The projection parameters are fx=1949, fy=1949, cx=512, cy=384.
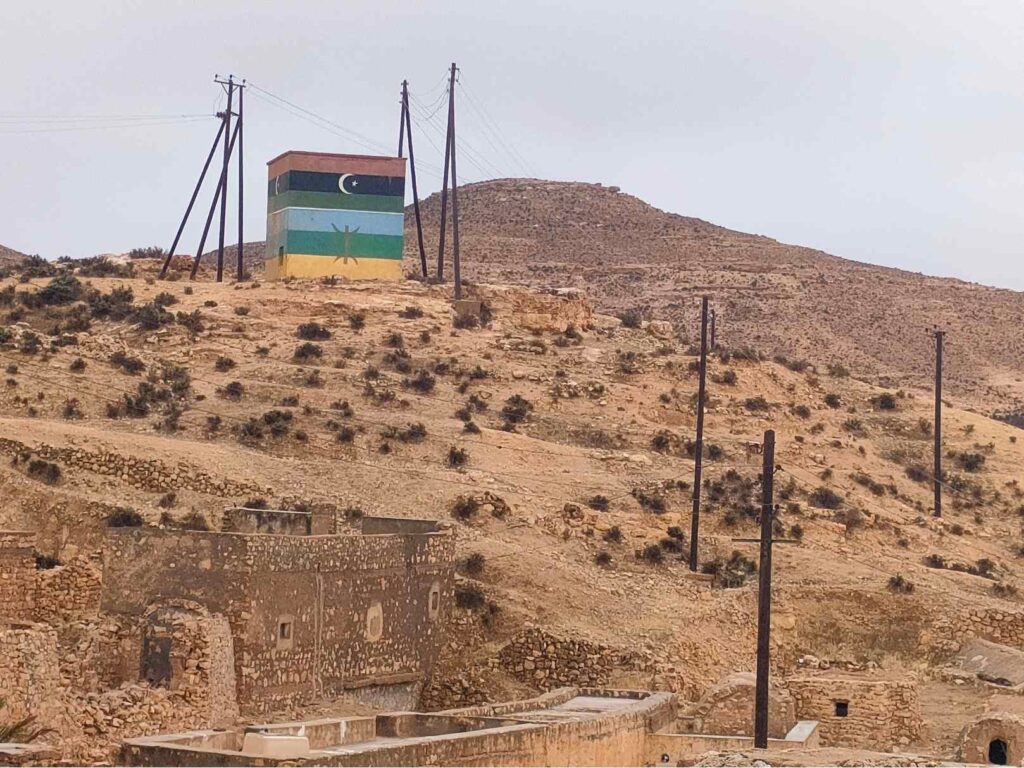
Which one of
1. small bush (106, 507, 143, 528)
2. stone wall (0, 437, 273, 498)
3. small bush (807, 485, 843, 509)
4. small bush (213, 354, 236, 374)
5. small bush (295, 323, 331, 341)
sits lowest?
small bush (106, 507, 143, 528)

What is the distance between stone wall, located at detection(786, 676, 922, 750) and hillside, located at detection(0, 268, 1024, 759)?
68 cm

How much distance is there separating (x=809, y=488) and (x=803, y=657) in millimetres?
10412

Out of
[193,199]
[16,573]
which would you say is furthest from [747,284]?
[16,573]

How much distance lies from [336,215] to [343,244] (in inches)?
43.5

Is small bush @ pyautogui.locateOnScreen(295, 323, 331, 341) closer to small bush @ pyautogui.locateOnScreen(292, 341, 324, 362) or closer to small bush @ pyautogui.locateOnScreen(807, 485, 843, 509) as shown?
small bush @ pyautogui.locateOnScreen(292, 341, 324, 362)

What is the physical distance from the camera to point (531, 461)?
41.5 metres

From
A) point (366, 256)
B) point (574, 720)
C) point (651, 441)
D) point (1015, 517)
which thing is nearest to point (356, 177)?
point (366, 256)

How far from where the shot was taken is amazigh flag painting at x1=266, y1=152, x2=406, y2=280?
1997 inches

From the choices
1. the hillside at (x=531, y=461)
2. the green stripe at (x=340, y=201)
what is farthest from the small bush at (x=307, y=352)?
the green stripe at (x=340, y=201)

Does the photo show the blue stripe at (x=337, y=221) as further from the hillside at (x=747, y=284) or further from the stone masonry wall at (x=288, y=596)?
the stone masonry wall at (x=288, y=596)

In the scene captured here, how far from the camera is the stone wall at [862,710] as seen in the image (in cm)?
2825

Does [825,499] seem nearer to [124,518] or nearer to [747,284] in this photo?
[124,518]

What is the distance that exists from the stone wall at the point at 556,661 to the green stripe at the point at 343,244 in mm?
23172


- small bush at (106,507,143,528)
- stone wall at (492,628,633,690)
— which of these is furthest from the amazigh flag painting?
stone wall at (492,628,633,690)
